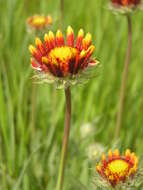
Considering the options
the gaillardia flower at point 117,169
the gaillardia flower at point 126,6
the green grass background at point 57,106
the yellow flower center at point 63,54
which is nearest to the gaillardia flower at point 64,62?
the yellow flower center at point 63,54

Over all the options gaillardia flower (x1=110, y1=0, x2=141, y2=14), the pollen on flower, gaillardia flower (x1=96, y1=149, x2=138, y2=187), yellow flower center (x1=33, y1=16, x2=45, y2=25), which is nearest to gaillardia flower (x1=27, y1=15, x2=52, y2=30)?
yellow flower center (x1=33, y1=16, x2=45, y2=25)

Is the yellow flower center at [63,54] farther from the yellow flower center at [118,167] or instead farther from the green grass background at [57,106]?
the green grass background at [57,106]

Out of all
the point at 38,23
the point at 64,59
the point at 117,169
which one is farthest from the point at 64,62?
the point at 38,23

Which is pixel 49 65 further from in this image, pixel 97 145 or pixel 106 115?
pixel 106 115

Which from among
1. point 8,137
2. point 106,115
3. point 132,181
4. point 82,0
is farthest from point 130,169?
point 82,0

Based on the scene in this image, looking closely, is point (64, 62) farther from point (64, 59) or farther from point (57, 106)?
point (57, 106)

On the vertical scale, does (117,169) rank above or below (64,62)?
below
